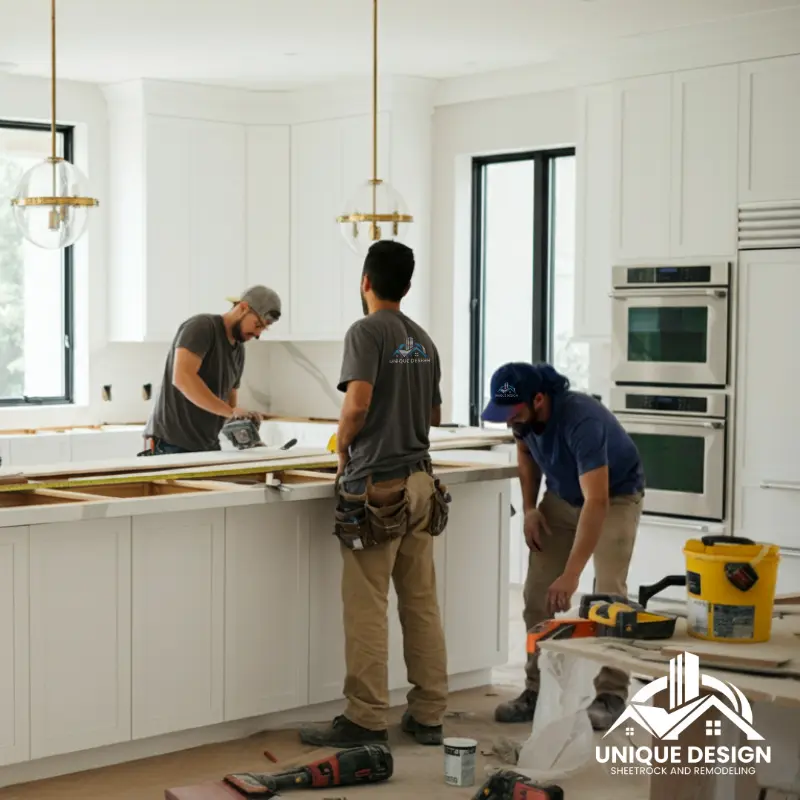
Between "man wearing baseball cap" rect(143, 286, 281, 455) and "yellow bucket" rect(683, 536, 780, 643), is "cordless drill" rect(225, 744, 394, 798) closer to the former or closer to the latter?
"yellow bucket" rect(683, 536, 780, 643)

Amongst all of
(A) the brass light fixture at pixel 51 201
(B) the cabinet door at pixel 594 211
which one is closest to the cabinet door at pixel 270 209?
(B) the cabinet door at pixel 594 211

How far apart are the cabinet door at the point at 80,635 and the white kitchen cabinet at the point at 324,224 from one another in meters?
3.68

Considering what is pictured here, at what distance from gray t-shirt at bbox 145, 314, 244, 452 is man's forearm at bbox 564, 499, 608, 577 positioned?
5.96 ft

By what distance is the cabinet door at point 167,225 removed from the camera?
7.39 metres

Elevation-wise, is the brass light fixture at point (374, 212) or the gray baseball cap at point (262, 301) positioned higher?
the brass light fixture at point (374, 212)

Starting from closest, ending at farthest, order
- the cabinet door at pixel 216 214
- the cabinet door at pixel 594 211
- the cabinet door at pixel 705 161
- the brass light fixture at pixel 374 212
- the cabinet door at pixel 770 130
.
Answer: the brass light fixture at pixel 374 212 < the cabinet door at pixel 770 130 < the cabinet door at pixel 705 161 < the cabinet door at pixel 594 211 < the cabinet door at pixel 216 214

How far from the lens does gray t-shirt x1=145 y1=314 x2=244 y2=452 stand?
533cm

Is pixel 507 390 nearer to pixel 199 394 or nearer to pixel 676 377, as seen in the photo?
pixel 199 394

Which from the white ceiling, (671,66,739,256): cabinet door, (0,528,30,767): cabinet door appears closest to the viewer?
(0,528,30,767): cabinet door

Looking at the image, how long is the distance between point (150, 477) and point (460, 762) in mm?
1375

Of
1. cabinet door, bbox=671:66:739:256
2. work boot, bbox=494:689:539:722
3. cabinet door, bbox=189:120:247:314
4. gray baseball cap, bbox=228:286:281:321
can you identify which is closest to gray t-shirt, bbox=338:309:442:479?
work boot, bbox=494:689:539:722

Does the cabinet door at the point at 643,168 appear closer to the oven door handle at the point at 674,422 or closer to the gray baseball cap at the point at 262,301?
the oven door handle at the point at 674,422

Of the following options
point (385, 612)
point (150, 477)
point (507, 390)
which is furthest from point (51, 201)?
point (385, 612)

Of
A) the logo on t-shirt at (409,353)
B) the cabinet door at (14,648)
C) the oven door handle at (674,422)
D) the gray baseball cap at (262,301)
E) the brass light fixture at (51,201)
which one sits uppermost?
the brass light fixture at (51,201)
